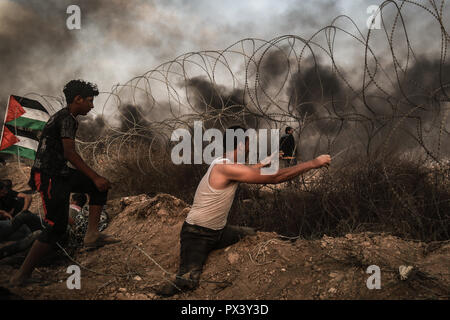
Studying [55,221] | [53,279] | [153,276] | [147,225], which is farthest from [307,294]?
[147,225]

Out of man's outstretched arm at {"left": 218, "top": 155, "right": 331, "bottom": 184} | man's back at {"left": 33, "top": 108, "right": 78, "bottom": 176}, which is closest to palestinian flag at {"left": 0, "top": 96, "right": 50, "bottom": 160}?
man's back at {"left": 33, "top": 108, "right": 78, "bottom": 176}

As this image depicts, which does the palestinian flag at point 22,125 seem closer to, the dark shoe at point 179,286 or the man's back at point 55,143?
the man's back at point 55,143

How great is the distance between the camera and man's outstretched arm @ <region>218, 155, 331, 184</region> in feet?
8.72

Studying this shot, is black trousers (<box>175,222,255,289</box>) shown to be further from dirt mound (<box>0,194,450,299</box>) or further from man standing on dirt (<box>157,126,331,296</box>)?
dirt mound (<box>0,194,450,299</box>)

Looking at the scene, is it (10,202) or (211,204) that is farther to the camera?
(10,202)

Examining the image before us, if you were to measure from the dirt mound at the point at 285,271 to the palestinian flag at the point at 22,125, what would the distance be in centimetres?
401

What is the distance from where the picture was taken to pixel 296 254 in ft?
10.5

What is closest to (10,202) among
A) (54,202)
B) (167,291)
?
(54,202)

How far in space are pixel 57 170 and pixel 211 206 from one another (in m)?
1.38

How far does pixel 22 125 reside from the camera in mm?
6926

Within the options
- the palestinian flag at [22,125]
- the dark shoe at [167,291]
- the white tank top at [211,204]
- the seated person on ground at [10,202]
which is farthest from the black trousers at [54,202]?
the palestinian flag at [22,125]

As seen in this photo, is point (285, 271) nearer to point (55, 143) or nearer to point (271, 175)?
point (271, 175)

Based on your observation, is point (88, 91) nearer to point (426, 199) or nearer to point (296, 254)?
point (296, 254)

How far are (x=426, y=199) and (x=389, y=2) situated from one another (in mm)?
2270
